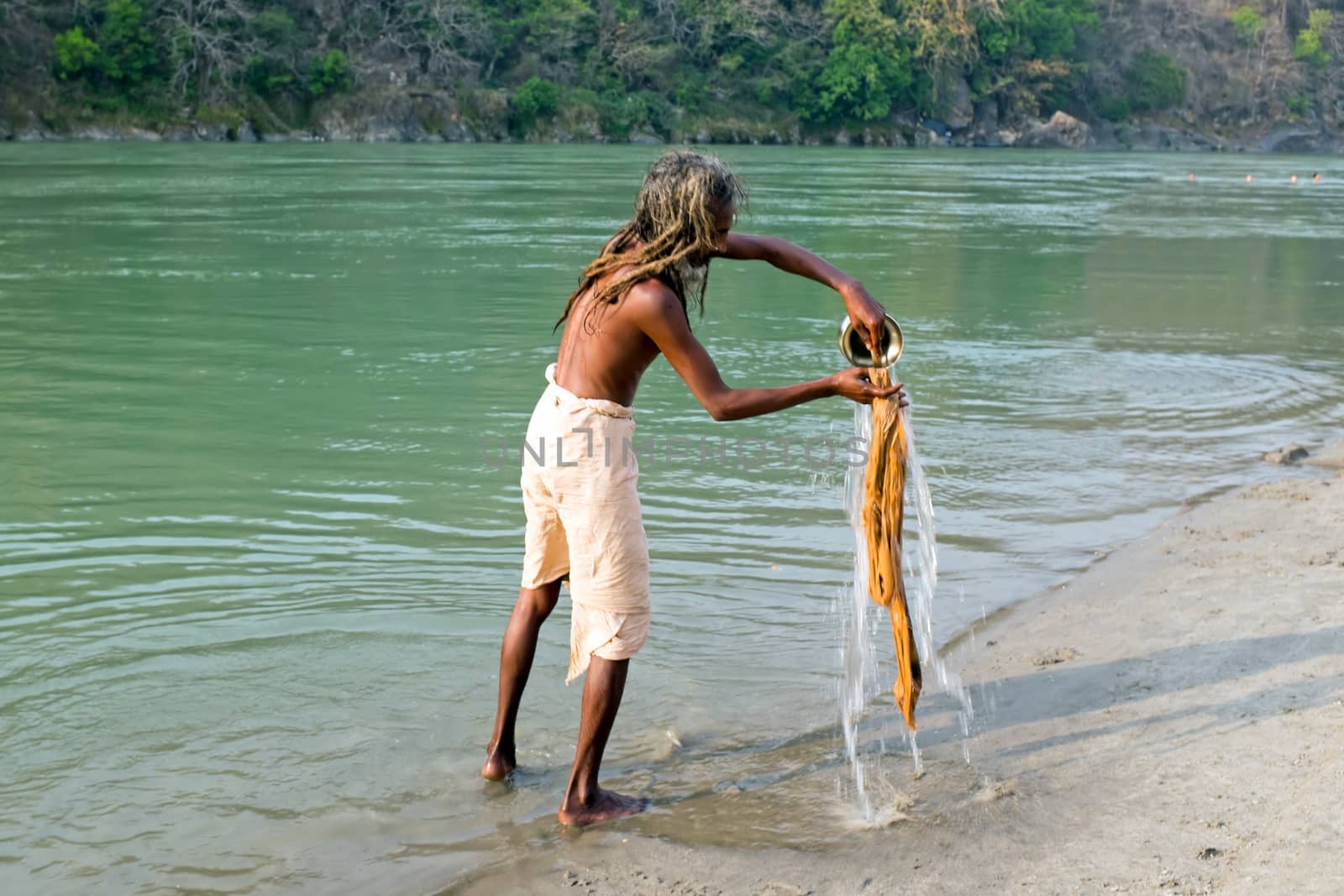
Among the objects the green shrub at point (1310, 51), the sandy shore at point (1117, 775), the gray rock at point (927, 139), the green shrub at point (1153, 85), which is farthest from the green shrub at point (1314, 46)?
the sandy shore at point (1117, 775)

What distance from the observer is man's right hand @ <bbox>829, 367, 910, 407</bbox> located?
390 cm

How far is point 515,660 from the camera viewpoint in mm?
4410

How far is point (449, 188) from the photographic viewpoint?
31.4 m

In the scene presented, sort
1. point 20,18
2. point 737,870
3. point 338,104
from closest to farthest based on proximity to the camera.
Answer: point 737,870 → point 20,18 → point 338,104

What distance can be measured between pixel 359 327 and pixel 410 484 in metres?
5.35

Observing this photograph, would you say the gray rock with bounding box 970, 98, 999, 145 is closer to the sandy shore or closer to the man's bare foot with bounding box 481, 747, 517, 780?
the sandy shore

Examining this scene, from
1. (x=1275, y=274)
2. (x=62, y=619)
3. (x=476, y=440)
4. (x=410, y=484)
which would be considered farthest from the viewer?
(x=1275, y=274)

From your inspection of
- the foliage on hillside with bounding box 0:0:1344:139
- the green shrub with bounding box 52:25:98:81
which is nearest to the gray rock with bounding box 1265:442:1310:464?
the foliage on hillside with bounding box 0:0:1344:139

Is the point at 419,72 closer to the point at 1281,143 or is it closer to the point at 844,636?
the point at 1281,143

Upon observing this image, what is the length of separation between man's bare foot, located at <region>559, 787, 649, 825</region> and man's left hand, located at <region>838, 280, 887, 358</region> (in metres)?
1.49

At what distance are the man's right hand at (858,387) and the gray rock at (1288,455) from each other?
5268 mm

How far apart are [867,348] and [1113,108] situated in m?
92.9

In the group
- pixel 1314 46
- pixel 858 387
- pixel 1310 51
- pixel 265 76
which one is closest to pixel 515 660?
pixel 858 387

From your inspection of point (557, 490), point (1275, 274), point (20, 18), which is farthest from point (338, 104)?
point (557, 490)
